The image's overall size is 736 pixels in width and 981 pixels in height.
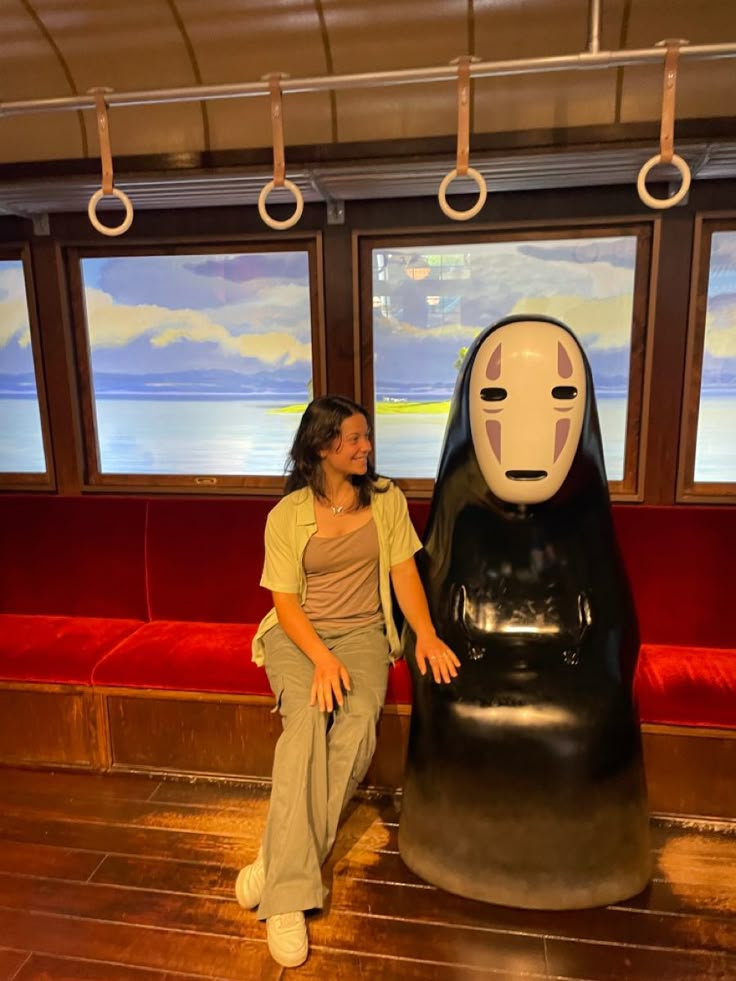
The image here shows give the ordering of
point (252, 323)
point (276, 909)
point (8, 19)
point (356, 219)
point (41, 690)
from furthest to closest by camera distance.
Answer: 1. point (252, 323)
2. point (356, 219)
3. point (41, 690)
4. point (8, 19)
5. point (276, 909)

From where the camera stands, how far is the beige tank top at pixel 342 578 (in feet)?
6.87

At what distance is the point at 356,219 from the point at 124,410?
1235 millimetres

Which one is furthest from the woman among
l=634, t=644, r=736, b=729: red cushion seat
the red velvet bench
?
l=634, t=644, r=736, b=729: red cushion seat

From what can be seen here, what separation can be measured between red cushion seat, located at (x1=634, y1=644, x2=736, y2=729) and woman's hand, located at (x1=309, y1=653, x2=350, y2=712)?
856 mm

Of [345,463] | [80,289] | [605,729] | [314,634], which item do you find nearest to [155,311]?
[80,289]

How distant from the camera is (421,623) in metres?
2.07

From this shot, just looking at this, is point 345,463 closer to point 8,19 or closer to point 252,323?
point 252,323

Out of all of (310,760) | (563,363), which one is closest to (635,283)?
(563,363)

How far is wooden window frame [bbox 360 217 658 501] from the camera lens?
256cm

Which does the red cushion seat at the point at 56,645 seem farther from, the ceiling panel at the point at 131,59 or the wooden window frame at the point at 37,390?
the ceiling panel at the point at 131,59

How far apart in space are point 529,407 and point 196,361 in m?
1.61

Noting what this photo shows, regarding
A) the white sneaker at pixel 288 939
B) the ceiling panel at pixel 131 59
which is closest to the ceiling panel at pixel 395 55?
the ceiling panel at pixel 131 59

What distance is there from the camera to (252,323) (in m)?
2.92

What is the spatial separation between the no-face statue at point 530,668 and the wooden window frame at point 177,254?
99 cm
